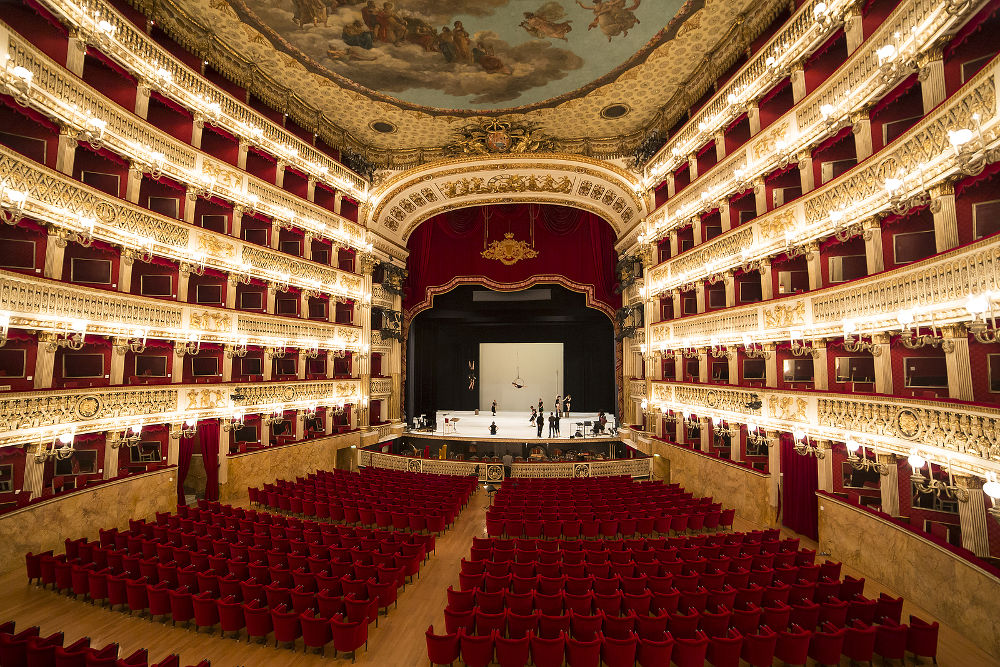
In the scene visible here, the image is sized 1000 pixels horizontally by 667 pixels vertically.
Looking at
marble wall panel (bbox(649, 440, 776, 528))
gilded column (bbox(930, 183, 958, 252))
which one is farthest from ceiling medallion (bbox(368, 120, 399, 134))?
gilded column (bbox(930, 183, 958, 252))

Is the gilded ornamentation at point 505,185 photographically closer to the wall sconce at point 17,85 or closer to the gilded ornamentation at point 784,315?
the gilded ornamentation at point 784,315

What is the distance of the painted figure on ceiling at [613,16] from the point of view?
576 inches

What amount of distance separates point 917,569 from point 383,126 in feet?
76.8

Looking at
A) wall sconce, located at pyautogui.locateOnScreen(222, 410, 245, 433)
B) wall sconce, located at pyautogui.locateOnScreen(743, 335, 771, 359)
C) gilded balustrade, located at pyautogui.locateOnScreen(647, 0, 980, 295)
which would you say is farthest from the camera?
wall sconce, located at pyautogui.locateOnScreen(222, 410, 245, 433)

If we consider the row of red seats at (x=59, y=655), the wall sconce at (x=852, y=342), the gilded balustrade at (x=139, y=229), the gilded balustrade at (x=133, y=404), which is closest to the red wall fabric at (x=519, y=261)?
the gilded balustrade at (x=139, y=229)

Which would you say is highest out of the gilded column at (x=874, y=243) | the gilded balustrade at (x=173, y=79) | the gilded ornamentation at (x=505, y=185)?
the gilded ornamentation at (x=505, y=185)

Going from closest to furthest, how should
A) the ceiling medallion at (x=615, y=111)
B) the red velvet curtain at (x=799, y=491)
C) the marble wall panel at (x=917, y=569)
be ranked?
the marble wall panel at (x=917, y=569) < the red velvet curtain at (x=799, y=491) < the ceiling medallion at (x=615, y=111)

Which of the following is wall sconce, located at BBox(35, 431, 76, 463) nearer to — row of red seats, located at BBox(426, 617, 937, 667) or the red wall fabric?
row of red seats, located at BBox(426, 617, 937, 667)

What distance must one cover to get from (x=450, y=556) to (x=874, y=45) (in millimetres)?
15031

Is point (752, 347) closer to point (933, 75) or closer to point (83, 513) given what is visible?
point (933, 75)

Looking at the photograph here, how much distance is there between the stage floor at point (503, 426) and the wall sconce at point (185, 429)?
12.0 metres

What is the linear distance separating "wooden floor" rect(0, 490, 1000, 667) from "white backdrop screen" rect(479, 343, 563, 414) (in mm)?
24606

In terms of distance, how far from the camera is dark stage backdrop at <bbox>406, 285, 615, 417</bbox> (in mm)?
30188

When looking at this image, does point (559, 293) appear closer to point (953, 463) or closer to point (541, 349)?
point (541, 349)
